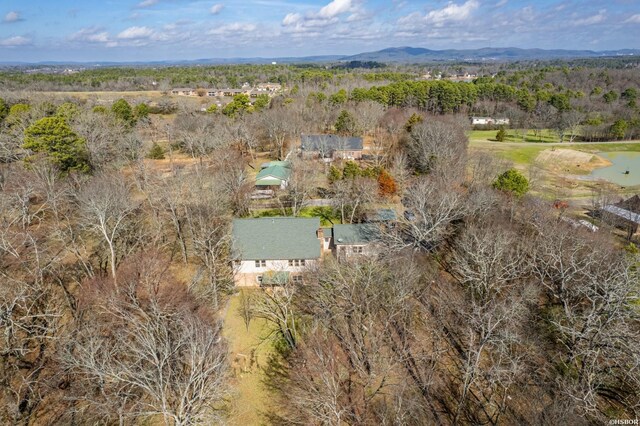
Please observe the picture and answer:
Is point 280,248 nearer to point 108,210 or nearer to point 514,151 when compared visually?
point 108,210

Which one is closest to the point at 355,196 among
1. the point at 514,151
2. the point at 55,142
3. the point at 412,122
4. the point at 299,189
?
the point at 299,189

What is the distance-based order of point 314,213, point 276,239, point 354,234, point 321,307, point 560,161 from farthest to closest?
point 560,161, point 314,213, point 354,234, point 276,239, point 321,307

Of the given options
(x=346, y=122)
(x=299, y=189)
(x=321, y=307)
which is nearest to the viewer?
(x=321, y=307)

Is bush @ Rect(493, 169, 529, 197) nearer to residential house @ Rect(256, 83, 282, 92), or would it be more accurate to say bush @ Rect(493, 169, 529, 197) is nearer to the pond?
the pond

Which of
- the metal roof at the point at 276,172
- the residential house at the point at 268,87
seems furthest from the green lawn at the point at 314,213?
the residential house at the point at 268,87

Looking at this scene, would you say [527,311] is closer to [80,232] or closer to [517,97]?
[80,232]

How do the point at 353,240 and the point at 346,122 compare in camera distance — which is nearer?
the point at 353,240

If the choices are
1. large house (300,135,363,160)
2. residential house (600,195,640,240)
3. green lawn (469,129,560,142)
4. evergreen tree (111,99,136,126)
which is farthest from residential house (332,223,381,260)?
green lawn (469,129,560,142)
